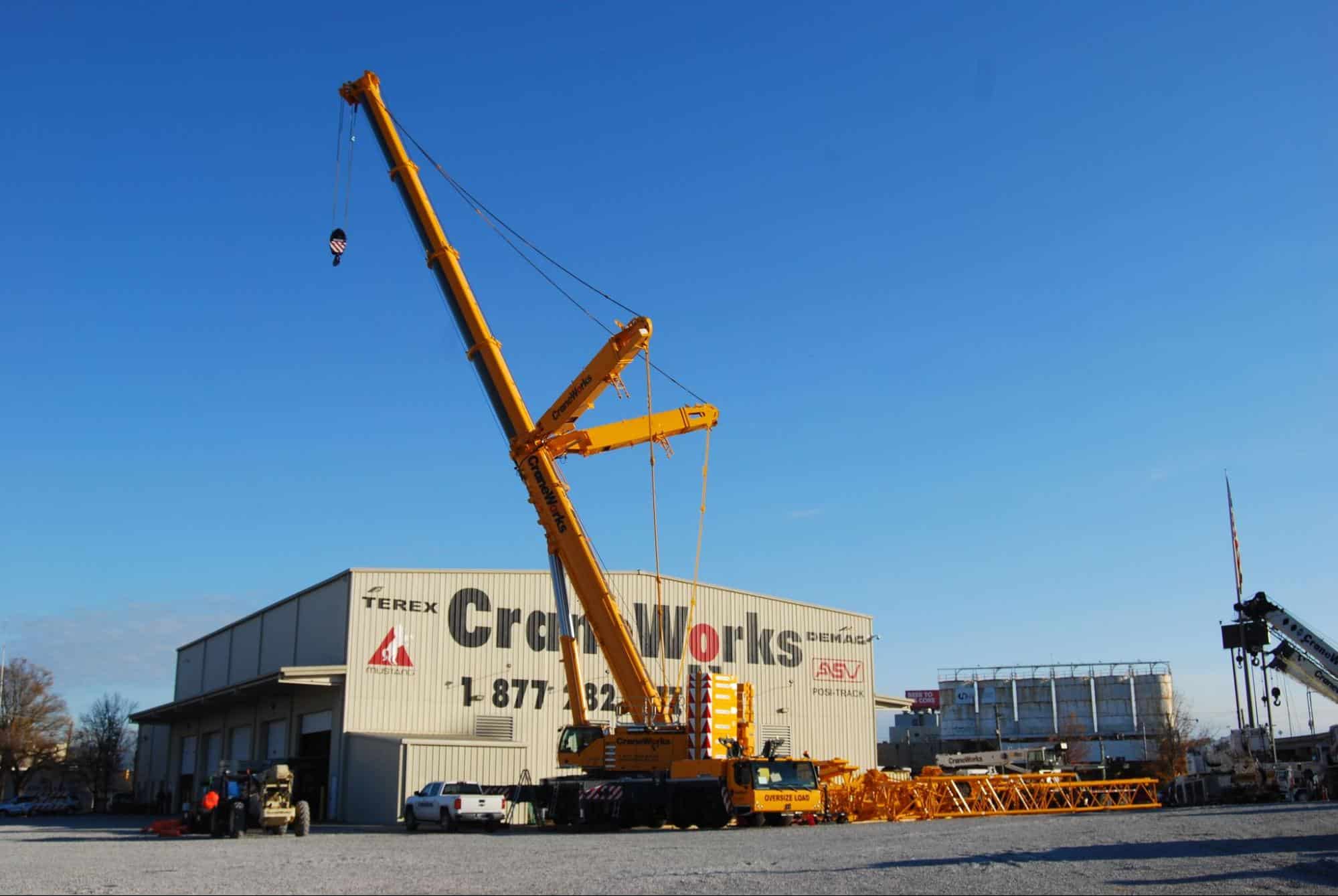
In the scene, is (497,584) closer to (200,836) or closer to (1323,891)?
(200,836)

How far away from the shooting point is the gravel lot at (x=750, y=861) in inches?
589

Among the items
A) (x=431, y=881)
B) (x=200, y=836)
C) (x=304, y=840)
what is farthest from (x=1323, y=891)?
(x=200, y=836)

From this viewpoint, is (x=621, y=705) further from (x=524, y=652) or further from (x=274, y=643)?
(x=274, y=643)

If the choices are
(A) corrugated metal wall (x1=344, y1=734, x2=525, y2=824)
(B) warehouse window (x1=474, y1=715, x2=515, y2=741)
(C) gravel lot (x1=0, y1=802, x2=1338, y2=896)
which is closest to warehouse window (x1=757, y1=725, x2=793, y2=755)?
(B) warehouse window (x1=474, y1=715, x2=515, y2=741)

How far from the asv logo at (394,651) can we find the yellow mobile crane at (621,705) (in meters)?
11.4

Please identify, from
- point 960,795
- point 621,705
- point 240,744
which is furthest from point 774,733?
point 240,744

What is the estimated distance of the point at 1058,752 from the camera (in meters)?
52.7

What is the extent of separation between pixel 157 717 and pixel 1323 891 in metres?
58.0

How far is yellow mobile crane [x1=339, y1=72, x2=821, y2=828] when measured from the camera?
29.5 meters

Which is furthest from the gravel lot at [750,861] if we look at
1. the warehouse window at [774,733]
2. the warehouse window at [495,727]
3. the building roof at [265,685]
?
the warehouse window at [774,733]

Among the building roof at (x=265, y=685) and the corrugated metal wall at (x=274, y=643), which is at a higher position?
the corrugated metal wall at (x=274, y=643)

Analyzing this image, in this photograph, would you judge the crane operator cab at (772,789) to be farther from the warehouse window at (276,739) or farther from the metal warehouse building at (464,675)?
the warehouse window at (276,739)

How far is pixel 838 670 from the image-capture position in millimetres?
53000

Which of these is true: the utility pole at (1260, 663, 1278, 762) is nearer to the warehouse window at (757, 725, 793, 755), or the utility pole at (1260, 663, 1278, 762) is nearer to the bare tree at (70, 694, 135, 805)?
the warehouse window at (757, 725, 793, 755)
